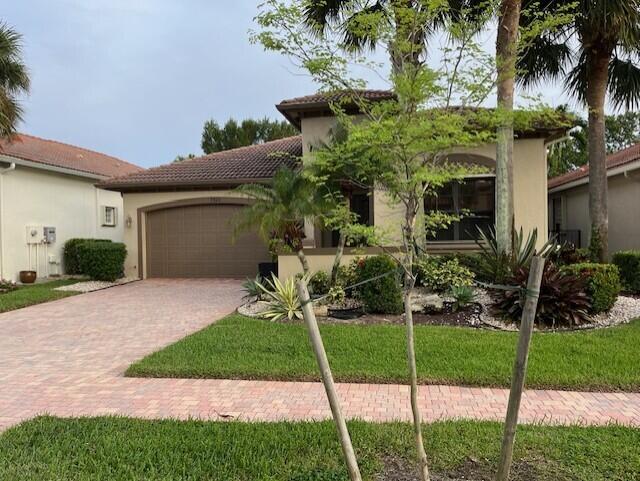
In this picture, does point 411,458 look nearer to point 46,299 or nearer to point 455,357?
point 455,357

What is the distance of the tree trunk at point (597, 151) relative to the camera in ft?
44.4

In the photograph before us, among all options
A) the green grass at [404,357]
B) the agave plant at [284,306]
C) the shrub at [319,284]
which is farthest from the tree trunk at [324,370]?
the shrub at [319,284]

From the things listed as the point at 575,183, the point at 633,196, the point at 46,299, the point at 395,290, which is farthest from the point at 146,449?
the point at 575,183

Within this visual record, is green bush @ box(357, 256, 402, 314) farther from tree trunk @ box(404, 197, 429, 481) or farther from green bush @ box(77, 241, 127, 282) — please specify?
green bush @ box(77, 241, 127, 282)

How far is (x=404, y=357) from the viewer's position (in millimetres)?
6938

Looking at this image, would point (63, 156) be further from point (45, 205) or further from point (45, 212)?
point (45, 212)

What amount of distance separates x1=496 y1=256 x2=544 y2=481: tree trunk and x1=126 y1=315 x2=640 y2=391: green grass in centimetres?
288

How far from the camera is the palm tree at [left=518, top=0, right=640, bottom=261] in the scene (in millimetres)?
12234

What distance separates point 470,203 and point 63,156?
59.3 ft

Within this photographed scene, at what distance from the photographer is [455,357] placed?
A: 6.88m

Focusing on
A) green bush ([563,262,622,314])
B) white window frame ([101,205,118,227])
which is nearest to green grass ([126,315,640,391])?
green bush ([563,262,622,314])

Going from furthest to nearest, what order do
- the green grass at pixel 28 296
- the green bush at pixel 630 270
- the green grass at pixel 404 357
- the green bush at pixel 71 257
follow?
the green bush at pixel 71 257 < the green grass at pixel 28 296 < the green bush at pixel 630 270 < the green grass at pixel 404 357

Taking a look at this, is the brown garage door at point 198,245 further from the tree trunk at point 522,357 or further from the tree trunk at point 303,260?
the tree trunk at point 522,357

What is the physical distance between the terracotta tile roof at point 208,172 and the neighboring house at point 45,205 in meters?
3.02
